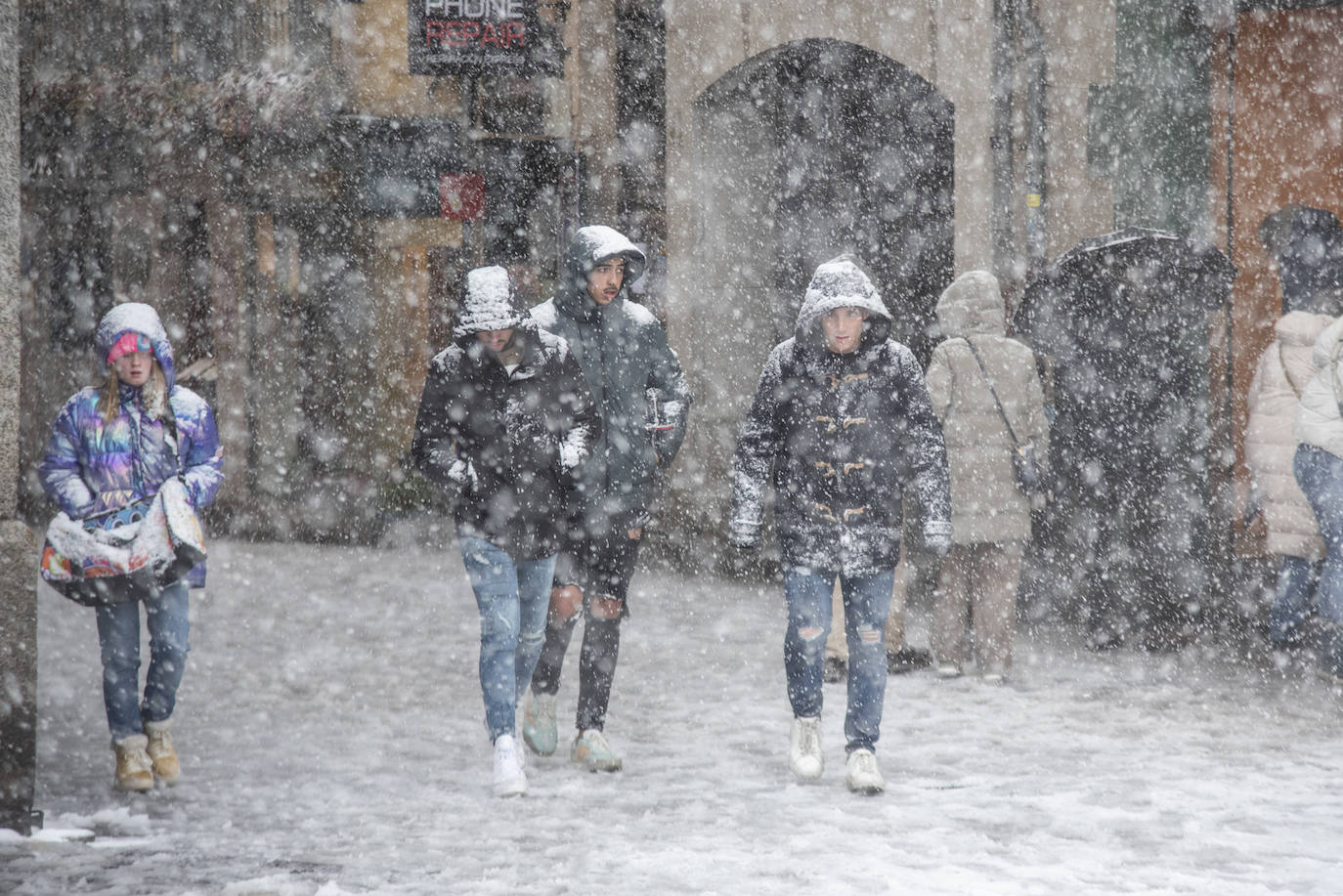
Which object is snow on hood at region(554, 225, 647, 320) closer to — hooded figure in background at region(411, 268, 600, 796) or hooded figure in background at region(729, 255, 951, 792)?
hooded figure in background at region(411, 268, 600, 796)

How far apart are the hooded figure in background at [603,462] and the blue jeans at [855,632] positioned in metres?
0.72

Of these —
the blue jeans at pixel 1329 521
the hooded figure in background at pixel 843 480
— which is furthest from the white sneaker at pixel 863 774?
the blue jeans at pixel 1329 521

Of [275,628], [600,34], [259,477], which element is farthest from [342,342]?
[275,628]

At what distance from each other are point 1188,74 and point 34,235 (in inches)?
499

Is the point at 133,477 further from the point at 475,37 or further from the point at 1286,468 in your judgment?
the point at 475,37

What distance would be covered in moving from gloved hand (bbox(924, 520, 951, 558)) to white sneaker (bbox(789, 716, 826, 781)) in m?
0.75

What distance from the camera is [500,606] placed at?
603 centimetres

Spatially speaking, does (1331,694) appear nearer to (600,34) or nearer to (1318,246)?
(1318,246)

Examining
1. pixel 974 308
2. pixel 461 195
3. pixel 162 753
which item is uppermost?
pixel 461 195

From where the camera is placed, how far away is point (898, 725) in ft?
23.2

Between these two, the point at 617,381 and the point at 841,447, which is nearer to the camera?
the point at 841,447

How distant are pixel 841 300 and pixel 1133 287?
10.5ft

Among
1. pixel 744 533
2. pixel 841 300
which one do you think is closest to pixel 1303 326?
pixel 841 300

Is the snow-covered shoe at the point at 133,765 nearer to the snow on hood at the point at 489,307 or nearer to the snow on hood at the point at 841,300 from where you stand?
the snow on hood at the point at 489,307
